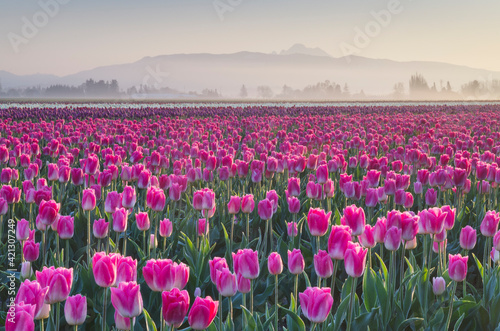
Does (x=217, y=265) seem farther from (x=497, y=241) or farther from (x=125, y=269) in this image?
(x=497, y=241)

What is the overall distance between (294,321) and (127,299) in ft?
3.42

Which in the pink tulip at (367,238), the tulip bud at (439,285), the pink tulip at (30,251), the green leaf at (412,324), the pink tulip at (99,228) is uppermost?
the pink tulip at (367,238)

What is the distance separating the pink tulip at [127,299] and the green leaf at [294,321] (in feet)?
2.76

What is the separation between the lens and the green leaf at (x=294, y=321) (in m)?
2.33

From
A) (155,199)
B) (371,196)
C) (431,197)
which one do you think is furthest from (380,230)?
(431,197)

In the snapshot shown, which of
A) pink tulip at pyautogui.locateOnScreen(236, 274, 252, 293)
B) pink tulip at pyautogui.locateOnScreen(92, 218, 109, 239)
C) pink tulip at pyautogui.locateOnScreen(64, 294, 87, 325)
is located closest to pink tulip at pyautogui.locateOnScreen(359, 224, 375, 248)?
pink tulip at pyautogui.locateOnScreen(236, 274, 252, 293)

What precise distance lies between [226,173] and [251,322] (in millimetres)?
3343

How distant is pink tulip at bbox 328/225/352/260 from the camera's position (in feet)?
7.63

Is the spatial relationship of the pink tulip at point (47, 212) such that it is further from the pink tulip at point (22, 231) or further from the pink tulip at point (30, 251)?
the pink tulip at point (30, 251)

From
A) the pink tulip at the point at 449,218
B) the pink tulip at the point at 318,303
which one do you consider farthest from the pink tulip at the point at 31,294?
the pink tulip at the point at 449,218

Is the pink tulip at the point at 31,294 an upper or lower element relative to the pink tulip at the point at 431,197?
upper

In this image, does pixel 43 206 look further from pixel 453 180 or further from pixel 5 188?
pixel 453 180

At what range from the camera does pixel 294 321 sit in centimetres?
248

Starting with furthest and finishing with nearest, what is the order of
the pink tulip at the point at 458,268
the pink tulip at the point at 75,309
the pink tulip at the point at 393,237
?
the pink tulip at the point at 393,237
the pink tulip at the point at 458,268
the pink tulip at the point at 75,309
